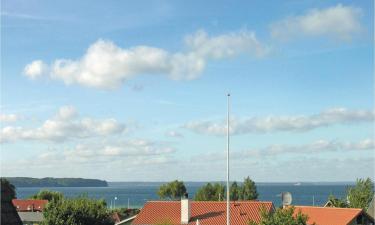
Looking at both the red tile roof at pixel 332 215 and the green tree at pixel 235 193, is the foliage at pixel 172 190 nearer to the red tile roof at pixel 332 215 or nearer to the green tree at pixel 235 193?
the green tree at pixel 235 193

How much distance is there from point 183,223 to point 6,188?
45.5 meters

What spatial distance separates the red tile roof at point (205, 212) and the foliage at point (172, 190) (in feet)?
220


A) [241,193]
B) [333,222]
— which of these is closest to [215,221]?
[333,222]

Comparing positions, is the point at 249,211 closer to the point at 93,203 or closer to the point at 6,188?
the point at 93,203

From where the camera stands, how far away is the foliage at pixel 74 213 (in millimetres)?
59000

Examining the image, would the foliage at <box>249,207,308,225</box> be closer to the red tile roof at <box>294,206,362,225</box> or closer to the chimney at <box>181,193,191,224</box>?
the red tile roof at <box>294,206,362,225</box>

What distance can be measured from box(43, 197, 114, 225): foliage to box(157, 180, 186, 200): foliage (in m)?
61.1

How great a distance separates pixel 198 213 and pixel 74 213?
13.8 meters

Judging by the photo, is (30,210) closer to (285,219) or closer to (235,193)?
(235,193)

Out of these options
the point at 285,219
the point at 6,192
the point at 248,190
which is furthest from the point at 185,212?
the point at 248,190

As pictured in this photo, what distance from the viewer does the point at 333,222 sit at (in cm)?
4775

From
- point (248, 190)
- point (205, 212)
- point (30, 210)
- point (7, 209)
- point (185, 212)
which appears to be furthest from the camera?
point (248, 190)

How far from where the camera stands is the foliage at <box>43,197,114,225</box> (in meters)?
59.0

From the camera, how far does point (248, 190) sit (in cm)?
12169
